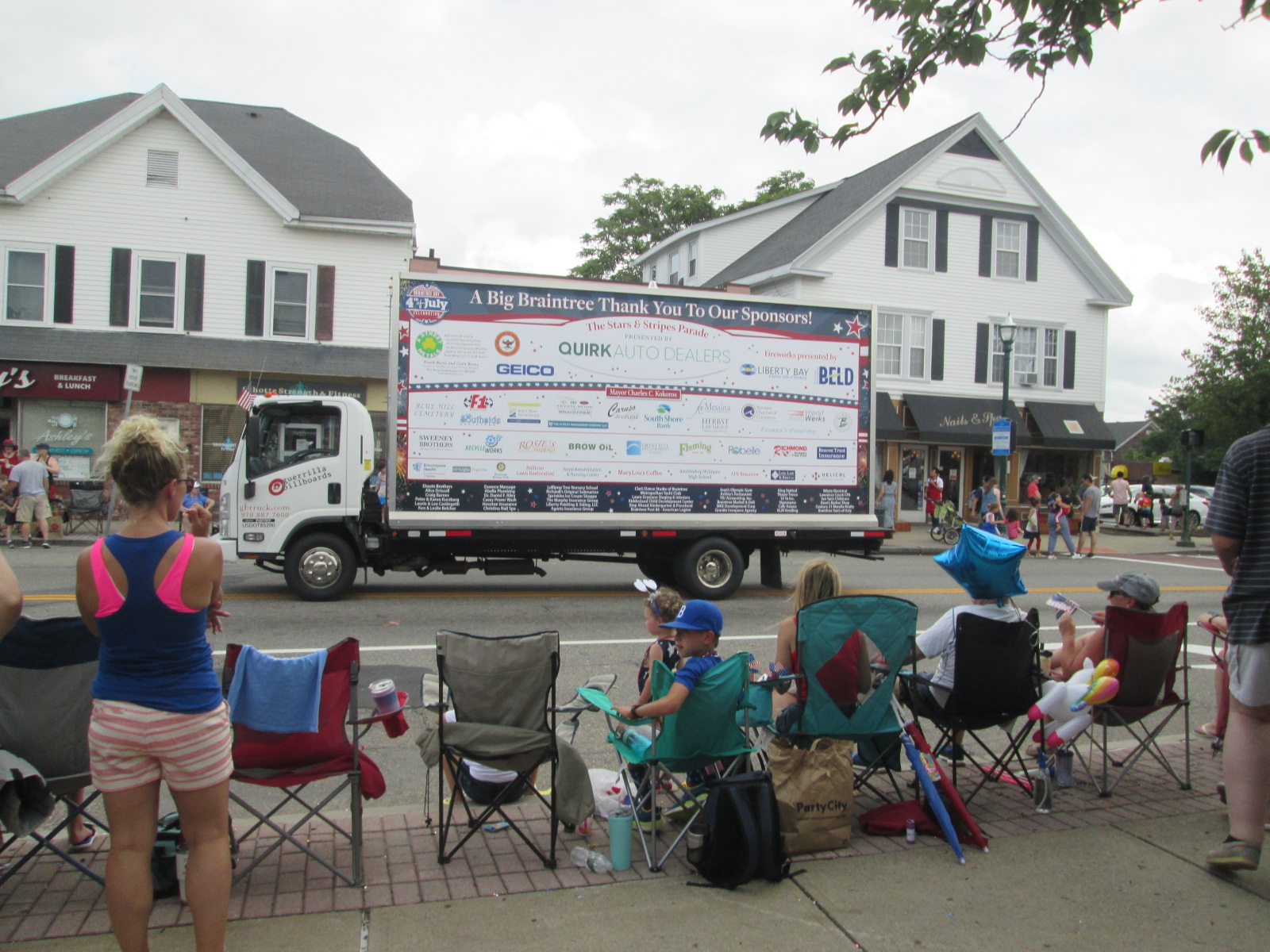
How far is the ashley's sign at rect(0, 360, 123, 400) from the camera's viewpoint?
20641 mm

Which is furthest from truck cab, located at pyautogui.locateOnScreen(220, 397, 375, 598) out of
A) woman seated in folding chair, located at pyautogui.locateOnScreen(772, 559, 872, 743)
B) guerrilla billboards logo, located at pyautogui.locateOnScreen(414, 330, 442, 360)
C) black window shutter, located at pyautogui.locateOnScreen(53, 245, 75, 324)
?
black window shutter, located at pyautogui.locateOnScreen(53, 245, 75, 324)

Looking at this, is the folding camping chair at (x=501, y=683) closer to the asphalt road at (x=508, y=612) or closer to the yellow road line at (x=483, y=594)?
the asphalt road at (x=508, y=612)

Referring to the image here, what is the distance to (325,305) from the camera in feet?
74.1

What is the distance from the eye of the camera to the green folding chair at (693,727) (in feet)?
13.6

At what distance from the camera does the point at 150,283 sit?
21.7m

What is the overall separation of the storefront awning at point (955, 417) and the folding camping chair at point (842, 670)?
22817 millimetres

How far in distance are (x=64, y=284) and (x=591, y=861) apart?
22153 millimetres

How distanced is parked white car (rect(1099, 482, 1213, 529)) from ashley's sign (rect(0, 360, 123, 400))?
27.9 m

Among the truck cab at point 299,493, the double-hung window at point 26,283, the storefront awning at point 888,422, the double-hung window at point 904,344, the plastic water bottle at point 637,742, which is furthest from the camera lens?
the double-hung window at point 904,344

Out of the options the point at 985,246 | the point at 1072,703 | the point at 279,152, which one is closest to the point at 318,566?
the point at 1072,703

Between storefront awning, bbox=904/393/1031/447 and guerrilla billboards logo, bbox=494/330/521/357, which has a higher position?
storefront awning, bbox=904/393/1031/447

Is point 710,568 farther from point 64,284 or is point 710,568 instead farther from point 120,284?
point 64,284

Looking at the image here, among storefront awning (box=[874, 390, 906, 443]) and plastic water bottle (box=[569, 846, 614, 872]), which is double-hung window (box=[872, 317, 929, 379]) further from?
plastic water bottle (box=[569, 846, 614, 872])

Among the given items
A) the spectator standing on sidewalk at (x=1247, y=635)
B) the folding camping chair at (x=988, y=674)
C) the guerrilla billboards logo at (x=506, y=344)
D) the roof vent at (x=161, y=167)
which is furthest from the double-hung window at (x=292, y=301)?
the spectator standing on sidewalk at (x=1247, y=635)
